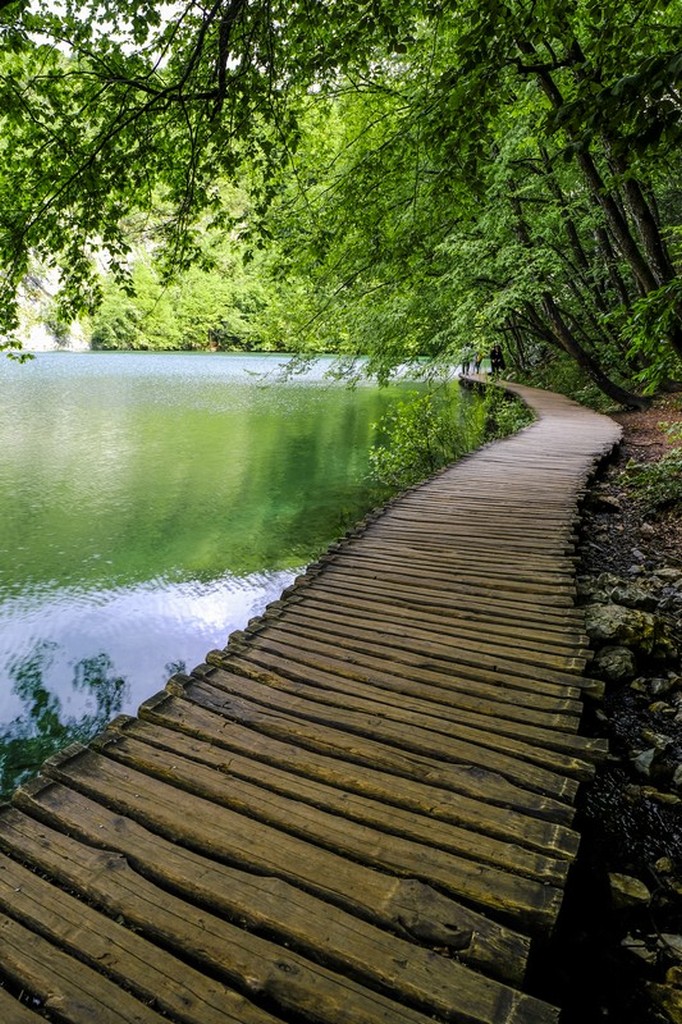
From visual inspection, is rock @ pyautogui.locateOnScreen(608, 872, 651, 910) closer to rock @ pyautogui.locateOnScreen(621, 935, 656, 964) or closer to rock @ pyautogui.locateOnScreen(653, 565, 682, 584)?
rock @ pyautogui.locateOnScreen(621, 935, 656, 964)

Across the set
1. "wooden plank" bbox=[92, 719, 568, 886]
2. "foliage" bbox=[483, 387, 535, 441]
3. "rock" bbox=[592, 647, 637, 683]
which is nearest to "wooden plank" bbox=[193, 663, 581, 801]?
"wooden plank" bbox=[92, 719, 568, 886]

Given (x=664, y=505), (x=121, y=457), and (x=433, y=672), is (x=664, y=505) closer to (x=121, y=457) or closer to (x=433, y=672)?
(x=433, y=672)

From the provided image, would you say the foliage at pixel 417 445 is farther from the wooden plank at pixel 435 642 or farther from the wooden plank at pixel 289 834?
the wooden plank at pixel 289 834

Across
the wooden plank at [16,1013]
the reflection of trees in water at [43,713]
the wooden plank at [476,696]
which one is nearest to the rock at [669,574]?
the wooden plank at [476,696]

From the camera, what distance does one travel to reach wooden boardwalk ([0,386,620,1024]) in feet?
5.90

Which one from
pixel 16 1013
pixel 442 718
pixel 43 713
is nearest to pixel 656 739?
pixel 442 718

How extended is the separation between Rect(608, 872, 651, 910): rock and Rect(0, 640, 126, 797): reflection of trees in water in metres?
4.63

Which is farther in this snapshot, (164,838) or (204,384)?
(204,384)

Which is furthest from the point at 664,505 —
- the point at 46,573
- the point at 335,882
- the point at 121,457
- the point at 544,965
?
the point at 121,457

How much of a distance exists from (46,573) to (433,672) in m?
7.35

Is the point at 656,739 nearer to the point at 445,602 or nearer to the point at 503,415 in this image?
the point at 445,602

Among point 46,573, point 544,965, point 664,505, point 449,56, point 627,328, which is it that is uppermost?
point 449,56

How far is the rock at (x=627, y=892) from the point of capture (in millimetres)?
2754

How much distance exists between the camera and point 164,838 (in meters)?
2.42
